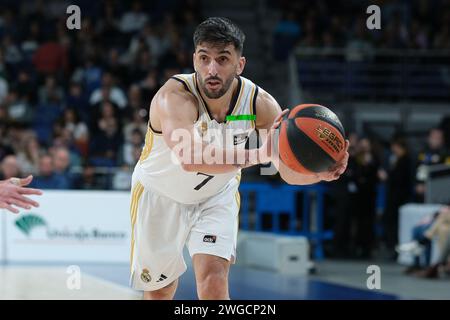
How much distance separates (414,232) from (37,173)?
5.45 meters

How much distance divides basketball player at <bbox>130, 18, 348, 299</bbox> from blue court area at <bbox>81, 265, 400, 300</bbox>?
317 cm

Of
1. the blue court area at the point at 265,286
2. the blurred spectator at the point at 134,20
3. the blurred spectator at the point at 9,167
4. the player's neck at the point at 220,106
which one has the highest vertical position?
the blurred spectator at the point at 134,20

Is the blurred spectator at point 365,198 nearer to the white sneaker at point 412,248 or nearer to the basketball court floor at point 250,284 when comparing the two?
the basketball court floor at point 250,284

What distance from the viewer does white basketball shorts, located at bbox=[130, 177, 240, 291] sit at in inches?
239

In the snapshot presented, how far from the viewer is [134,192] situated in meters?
6.25

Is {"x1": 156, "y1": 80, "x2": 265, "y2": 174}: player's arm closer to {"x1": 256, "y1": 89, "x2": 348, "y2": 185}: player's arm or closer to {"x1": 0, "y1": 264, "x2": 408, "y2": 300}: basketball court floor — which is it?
{"x1": 256, "y1": 89, "x2": 348, "y2": 185}: player's arm

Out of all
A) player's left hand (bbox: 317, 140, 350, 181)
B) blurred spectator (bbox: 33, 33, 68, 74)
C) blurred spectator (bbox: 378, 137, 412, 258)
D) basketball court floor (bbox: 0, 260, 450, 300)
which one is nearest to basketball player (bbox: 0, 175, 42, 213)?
player's left hand (bbox: 317, 140, 350, 181)

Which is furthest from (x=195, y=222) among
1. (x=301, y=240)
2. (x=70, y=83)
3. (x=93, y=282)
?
(x=70, y=83)

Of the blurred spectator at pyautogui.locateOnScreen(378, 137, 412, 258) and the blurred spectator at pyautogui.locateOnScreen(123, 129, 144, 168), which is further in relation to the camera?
the blurred spectator at pyautogui.locateOnScreen(378, 137, 412, 258)

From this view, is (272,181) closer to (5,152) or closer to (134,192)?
(5,152)

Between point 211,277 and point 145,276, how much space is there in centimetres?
61

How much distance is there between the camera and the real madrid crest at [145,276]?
20.2 feet

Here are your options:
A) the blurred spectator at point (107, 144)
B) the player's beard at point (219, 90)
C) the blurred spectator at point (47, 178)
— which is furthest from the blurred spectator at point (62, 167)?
the player's beard at point (219, 90)

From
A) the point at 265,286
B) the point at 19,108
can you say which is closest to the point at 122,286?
the point at 265,286
